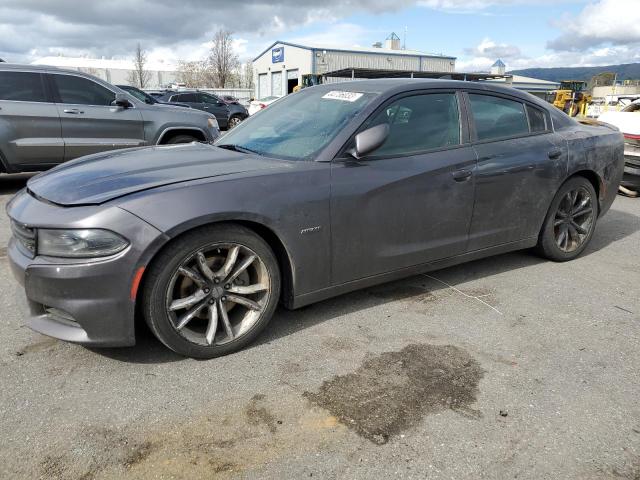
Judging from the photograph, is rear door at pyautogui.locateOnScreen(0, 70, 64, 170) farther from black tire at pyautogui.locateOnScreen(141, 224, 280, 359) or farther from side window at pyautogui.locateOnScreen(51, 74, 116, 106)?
black tire at pyautogui.locateOnScreen(141, 224, 280, 359)

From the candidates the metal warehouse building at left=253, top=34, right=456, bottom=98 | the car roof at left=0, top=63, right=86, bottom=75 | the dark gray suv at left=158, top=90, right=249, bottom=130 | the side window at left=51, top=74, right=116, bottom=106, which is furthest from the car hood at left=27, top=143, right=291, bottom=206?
the metal warehouse building at left=253, top=34, right=456, bottom=98

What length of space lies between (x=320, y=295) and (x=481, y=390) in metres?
1.10

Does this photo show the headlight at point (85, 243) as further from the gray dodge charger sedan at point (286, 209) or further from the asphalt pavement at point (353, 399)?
the asphalt pavement at point (353, 399)

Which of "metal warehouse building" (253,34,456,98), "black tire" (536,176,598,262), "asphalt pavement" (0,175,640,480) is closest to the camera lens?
"asphalt pavement" (0,175,640,480)

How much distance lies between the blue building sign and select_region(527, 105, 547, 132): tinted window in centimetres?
4573

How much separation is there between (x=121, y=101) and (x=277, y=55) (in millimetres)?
43385

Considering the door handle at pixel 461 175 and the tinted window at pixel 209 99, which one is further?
the tinted window at pixel 209 99

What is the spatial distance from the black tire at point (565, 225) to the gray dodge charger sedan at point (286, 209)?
0.12 feet

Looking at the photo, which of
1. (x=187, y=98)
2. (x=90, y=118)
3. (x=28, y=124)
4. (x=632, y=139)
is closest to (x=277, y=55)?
(x=187, y=98)

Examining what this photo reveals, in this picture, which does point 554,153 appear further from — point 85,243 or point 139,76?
point 139,76

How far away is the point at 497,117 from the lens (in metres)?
4.03

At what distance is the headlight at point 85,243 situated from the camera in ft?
8.06

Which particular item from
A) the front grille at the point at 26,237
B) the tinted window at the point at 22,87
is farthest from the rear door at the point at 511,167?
the tinted window at the point at 22,87

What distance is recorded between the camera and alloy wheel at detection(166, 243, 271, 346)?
8.98 ft
